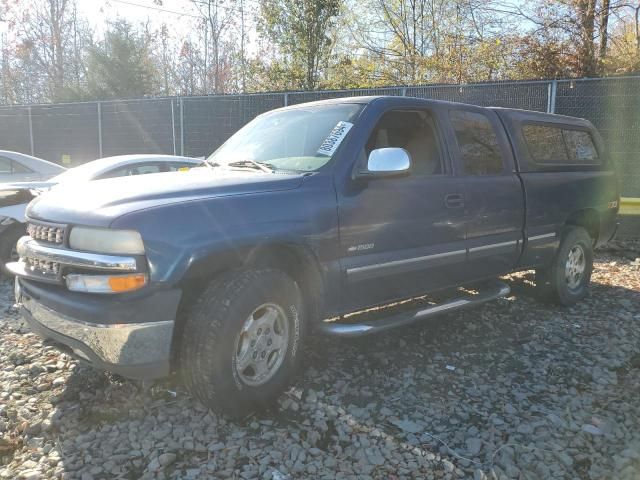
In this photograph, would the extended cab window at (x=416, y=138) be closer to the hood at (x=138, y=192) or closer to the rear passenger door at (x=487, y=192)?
the rear passenger door at (x=487, y=192)

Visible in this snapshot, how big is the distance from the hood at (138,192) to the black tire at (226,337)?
1.69 ft

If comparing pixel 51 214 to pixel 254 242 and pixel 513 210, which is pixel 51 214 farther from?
pixel 513 210

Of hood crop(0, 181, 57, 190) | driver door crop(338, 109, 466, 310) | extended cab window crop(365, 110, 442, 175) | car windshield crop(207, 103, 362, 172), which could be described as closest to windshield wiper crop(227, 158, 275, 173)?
car windshield crop(207, 103, 362, 172)

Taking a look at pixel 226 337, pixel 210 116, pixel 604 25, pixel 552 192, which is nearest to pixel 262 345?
pixel 226 337

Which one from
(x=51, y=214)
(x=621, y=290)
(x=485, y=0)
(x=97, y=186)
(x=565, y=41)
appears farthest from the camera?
(x=485, y=0)

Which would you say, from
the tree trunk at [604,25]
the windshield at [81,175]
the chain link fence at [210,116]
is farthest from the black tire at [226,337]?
the tree trunk at [604,25]

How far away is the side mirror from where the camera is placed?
360 cm

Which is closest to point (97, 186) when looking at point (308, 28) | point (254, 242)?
point (254, 242)

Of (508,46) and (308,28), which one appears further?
(308,28)

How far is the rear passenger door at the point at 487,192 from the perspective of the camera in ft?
14.6

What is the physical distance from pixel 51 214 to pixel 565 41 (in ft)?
52.7

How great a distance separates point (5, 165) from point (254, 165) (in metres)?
6.81

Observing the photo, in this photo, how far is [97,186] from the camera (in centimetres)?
334

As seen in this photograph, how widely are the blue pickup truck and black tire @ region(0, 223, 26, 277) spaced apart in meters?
3.11
